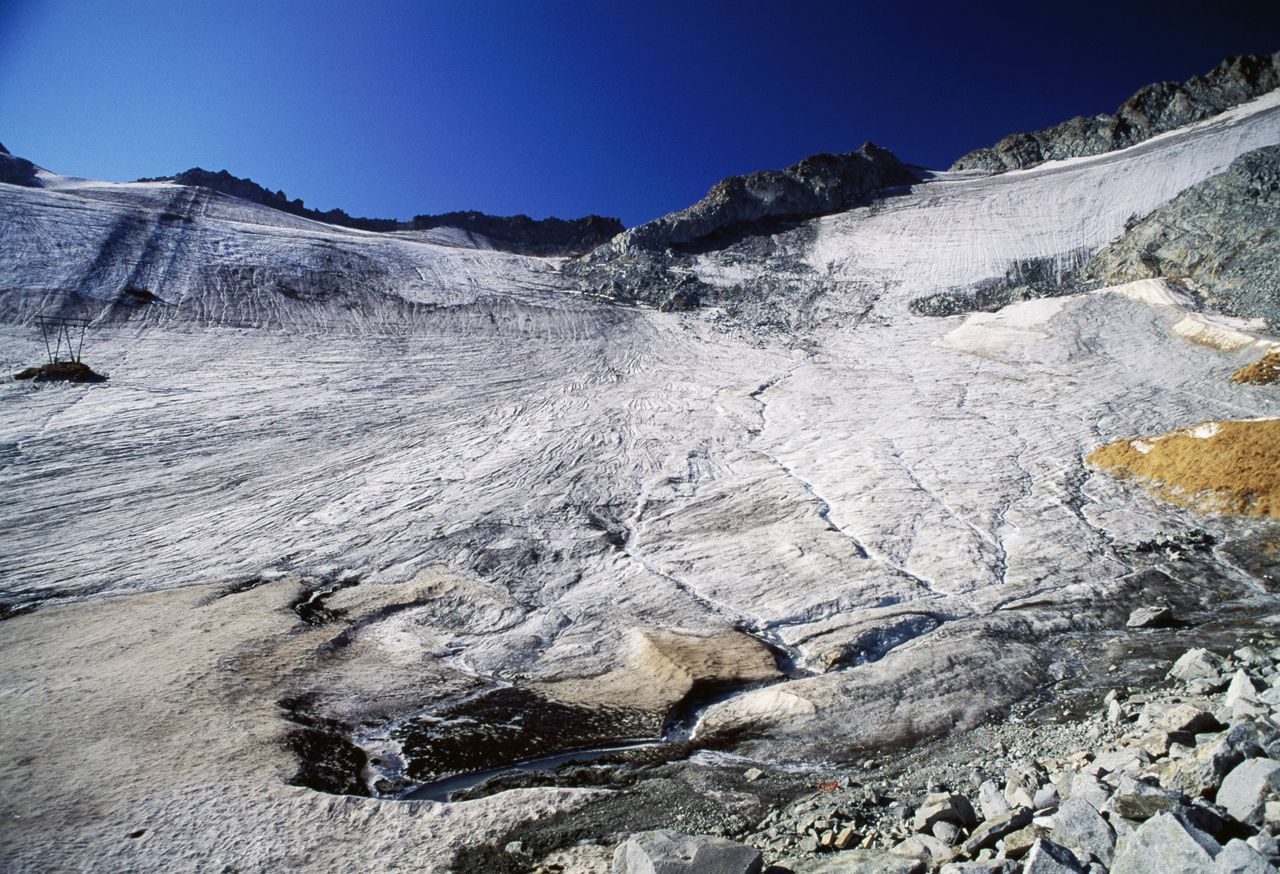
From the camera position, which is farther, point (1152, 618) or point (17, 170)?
point (17, 170)

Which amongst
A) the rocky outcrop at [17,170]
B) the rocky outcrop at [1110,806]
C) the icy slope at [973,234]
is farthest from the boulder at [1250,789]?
the rocky outcrop at [17,170]

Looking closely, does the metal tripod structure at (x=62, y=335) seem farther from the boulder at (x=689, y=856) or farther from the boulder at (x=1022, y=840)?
the boulder at (x=1022, y=840)

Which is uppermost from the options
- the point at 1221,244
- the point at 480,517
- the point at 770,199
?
the point at 770,199

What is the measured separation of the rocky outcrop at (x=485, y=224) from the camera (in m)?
52.5

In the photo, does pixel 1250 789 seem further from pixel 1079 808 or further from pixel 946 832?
pixel 946 832

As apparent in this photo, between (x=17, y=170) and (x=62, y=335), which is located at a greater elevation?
(x=17, y=170)

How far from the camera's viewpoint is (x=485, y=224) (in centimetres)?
5394

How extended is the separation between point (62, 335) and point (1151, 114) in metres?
54.9

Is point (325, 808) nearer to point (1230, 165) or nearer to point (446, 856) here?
point (446, 856)

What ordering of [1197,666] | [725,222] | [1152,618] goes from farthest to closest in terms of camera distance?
[725,222] → [1152,618] → [1197,666]

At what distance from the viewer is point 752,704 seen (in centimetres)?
780

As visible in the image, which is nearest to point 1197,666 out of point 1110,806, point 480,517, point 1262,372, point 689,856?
point 1110,806

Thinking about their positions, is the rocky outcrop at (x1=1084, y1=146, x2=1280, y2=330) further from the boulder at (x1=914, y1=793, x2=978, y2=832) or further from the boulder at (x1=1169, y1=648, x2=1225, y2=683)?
the boulder at (x1=914, y1=793, x2=978, y2=832)

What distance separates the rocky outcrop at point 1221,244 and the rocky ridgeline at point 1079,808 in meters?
19.6
